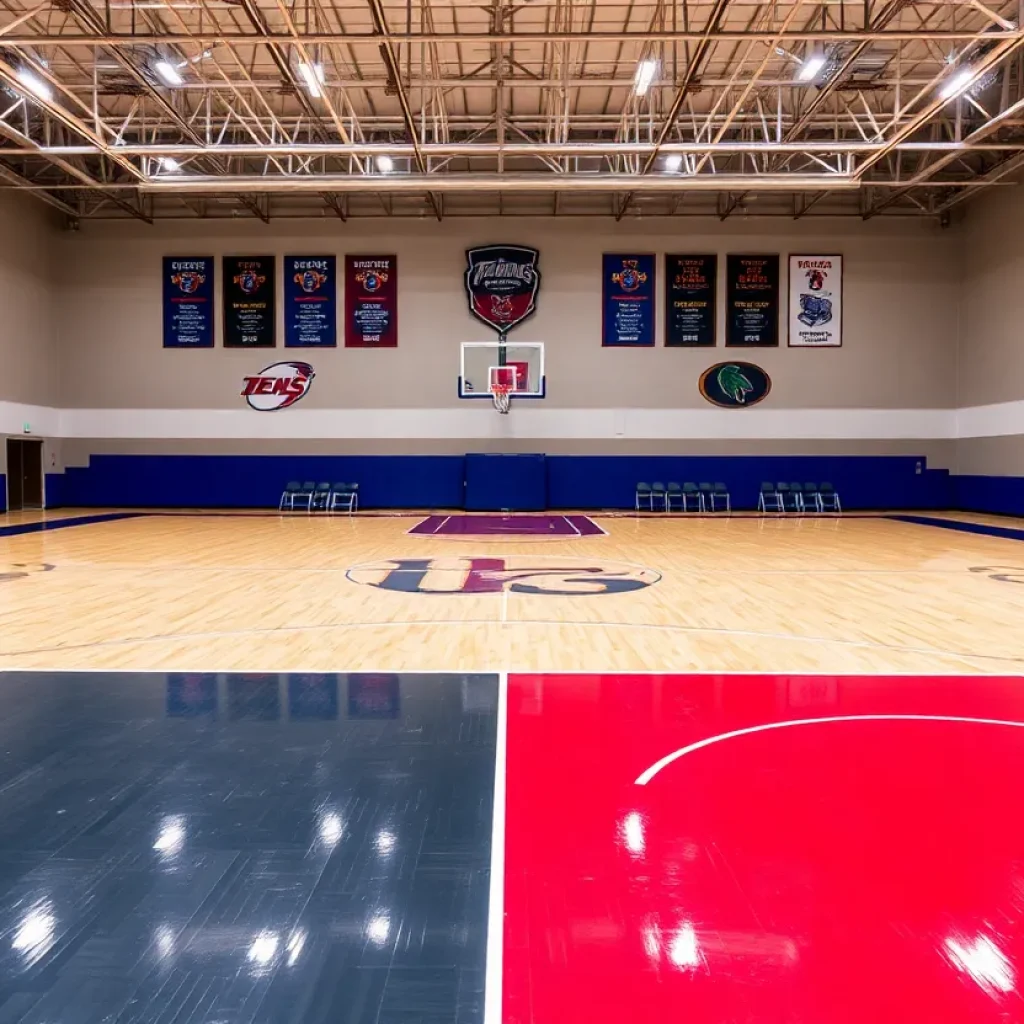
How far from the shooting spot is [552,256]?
2045cm

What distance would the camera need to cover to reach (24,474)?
20.6 m

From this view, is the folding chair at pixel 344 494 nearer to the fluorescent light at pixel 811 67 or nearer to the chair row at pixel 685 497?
the chair row at pixel 685 497

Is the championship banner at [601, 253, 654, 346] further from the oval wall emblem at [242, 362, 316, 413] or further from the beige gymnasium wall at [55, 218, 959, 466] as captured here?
the oval wall emblem at [242, 362, 316, 413]

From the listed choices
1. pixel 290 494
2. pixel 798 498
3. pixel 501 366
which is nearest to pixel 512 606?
pixel 501 366

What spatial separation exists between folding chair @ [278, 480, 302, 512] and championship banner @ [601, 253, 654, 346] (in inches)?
325

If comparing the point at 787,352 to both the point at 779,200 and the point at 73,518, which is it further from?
the point at 73,518

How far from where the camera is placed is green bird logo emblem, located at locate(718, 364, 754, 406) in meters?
20.5

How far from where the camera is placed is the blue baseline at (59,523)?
14711 mm

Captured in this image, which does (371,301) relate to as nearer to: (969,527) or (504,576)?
(504,576)

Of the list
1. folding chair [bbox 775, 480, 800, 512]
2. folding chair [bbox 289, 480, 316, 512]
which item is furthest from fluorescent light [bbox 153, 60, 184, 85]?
folding chair [bbox 775, 480, 800, 512]

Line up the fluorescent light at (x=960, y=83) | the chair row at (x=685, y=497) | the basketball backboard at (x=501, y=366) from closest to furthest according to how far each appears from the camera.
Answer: the fluorescent light at (x=960, y=83) → the basketball backboard at (x=501, y=366) → the chair row at (x=685, y=497)

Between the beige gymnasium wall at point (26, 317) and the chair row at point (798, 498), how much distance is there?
56.2 ft

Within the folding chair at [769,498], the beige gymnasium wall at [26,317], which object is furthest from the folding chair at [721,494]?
the beige gymnasium wall at [26,317]

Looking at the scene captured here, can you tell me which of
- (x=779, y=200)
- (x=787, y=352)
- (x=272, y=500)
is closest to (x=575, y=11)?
(x=779, y=200)
